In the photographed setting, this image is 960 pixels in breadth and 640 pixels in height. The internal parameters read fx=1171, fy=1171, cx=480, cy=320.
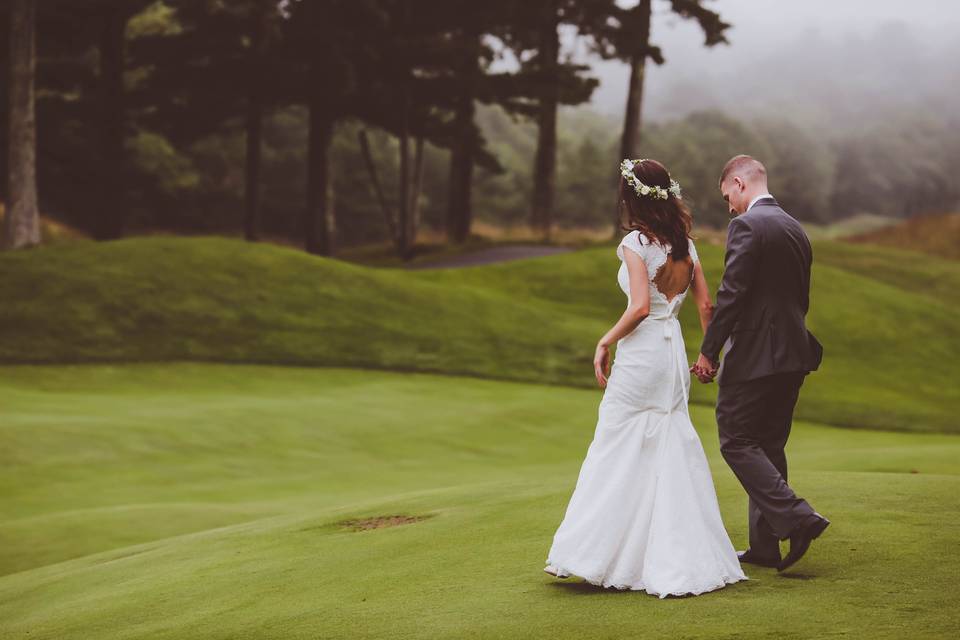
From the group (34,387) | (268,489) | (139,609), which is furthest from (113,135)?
(139,609)

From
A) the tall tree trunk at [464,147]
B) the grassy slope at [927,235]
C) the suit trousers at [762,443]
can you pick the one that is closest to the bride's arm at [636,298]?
the suit trousers at [762,443]

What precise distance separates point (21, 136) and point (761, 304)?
28928 millimetres

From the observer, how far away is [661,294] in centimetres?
712

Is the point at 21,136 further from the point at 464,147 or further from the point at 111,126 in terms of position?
the point at 464,147

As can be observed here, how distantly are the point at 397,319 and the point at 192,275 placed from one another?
5.32 metres

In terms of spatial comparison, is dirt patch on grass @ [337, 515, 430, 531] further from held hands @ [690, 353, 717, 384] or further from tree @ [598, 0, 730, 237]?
tree @ [598, 0, 730, 237]

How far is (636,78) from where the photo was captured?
40.6m

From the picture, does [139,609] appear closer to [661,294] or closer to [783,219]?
[661,294]

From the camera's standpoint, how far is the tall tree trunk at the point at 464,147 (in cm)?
3988

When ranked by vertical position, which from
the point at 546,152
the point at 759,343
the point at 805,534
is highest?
the point at 546,152

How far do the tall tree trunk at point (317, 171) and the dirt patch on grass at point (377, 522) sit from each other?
2778 cm

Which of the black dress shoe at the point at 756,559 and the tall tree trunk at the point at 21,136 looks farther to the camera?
the tall tree trunk at the point at 21,136

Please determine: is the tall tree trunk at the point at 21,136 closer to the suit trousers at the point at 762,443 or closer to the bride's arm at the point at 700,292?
the bride's arm at the point at 700,292

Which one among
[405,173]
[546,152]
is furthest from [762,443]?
[546,152]
